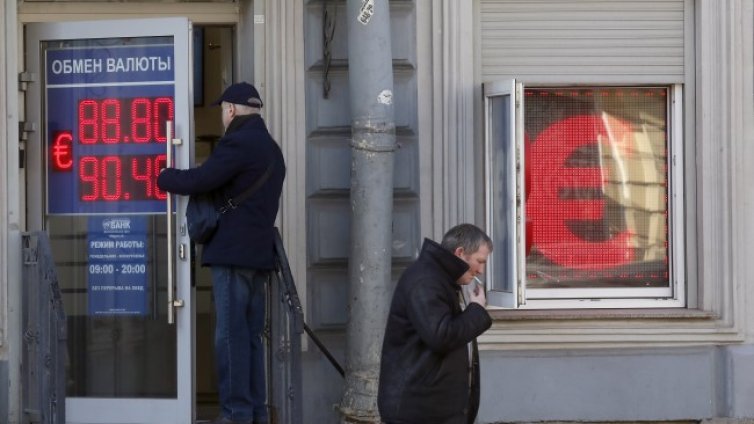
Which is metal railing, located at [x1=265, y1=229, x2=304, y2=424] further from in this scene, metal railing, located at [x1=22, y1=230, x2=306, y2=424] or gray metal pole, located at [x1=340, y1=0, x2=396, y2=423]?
gray metal pole, located at [x1=340, y1=0, x2=396, y2=423]

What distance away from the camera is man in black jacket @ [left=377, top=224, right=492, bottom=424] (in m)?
6.01

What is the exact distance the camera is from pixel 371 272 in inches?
340

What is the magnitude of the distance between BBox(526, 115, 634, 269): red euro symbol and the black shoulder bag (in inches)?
85.8

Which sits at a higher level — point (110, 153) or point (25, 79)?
point (25, 79)

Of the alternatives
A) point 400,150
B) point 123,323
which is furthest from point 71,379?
point 400,150

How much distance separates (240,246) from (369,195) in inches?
41.9

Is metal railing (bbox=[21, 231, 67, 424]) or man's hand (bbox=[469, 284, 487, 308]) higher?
man's hand (bbox=[469, 284, 487, 308])

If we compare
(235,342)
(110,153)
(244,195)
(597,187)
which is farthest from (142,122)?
(597,187)

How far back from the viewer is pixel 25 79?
347 inches

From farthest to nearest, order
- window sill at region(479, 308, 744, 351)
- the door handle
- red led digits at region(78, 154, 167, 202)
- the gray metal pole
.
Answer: window sill at region(479, 308, 744, 351), red led digits at region(78, 154, 167, 202), the gray metal pole, the door handle

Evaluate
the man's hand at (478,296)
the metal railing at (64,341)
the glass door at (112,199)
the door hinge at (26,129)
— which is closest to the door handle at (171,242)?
the glass door at (112,199)

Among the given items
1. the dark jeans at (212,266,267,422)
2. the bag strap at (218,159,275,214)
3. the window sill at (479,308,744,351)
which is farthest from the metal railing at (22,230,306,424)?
the window sill at (479,308,744,351)

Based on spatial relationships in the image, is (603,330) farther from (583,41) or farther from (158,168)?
(158,168)

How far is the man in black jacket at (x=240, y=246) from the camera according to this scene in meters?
7.83
